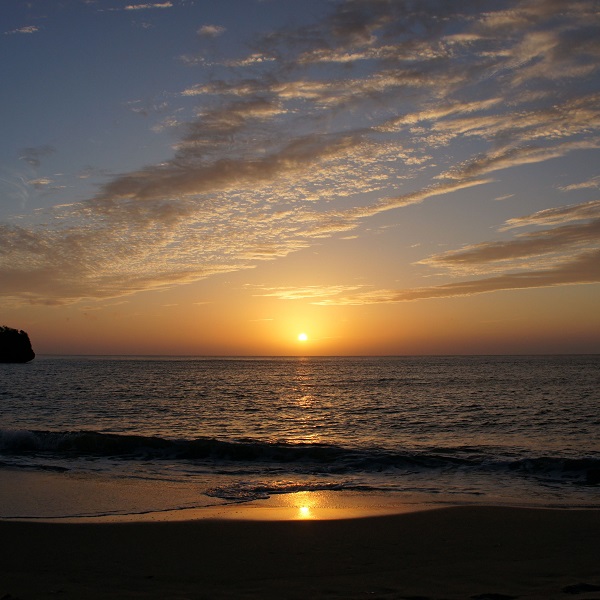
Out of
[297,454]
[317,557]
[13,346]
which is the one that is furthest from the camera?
[13,346]

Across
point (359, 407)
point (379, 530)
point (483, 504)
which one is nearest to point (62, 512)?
point (379, 530)

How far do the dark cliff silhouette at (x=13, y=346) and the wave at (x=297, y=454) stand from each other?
6365 inches

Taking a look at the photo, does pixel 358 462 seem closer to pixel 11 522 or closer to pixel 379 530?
pixel 379 530

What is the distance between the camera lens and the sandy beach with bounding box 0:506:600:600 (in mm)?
7664

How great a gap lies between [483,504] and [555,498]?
2618 mm

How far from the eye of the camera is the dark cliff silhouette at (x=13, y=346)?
552 feet

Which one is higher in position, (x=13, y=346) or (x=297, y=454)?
(x=13, y=346)

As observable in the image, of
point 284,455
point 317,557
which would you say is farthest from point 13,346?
point 317,557

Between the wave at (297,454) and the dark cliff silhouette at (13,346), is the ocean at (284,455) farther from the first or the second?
the dark cliff silhouette at (13,346)

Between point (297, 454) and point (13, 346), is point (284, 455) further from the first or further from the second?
point (13, 346)

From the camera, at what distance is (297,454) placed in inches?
882

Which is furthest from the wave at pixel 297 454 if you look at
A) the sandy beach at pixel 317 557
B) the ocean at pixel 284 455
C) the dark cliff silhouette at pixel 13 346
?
the dark cliff silhouette at pixel 13 346

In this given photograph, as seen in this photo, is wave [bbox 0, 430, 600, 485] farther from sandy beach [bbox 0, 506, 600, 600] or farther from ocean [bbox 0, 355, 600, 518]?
sandy beach [bbox 0, 506, 600, 600]

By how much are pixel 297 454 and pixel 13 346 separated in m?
→ 171
